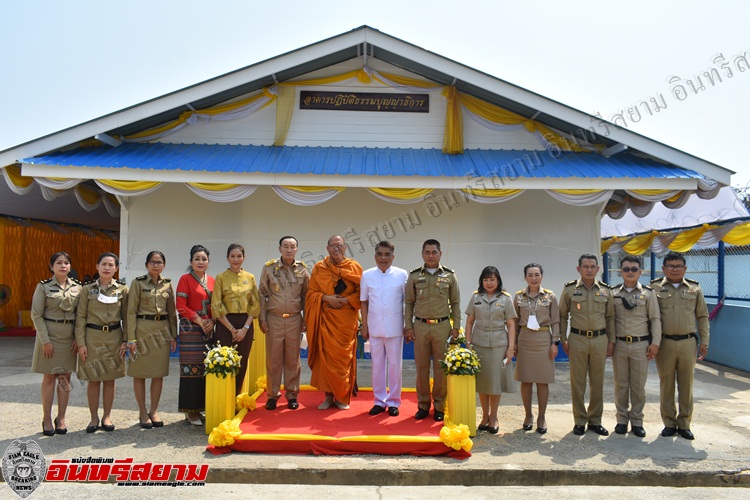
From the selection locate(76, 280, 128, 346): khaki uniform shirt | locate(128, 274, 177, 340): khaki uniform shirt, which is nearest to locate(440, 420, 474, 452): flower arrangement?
locate(128, 274, 177, 340): khaki uniform shirt

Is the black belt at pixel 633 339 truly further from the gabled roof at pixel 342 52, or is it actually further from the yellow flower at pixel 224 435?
the gabled roof at pixel 342 52

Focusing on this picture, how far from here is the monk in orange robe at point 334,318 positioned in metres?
5.71

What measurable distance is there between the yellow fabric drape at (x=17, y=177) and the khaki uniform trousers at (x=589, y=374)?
8385mm

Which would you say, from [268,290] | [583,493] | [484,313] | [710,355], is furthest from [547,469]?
[710,355]

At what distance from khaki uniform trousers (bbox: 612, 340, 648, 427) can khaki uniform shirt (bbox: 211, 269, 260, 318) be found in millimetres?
3795

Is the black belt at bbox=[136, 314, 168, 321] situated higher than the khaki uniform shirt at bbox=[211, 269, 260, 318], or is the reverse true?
the khaki uniform shirt at bbox=[211, 269, 260, 318]

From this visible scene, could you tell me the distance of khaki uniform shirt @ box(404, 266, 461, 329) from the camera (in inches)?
213

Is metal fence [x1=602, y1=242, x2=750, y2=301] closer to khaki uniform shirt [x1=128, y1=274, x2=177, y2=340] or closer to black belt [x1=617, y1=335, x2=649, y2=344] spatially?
black belt [x1=617, y1=335, x2=649, y2=344]

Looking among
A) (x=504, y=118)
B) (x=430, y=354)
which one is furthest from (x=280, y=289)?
(x=504, y=118)

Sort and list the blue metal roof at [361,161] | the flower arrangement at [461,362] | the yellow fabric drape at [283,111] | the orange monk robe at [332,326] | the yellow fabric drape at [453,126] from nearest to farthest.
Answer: the flower arrangement at [461,362] → the orange monk robe at [332,326] → the blue metal roof at [361,161] → the yellow fabric drape at [453,126] → the yellow fabric drape at [283,111]

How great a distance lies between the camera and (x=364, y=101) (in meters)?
9.50

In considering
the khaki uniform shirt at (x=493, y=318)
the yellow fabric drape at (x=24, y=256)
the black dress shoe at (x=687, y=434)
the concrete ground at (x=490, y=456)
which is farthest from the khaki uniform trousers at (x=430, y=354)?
the yellow fabric drape at (x=24, y=256)

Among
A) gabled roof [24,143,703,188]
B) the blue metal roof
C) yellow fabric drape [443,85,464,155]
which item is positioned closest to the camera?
gabled roof [24,143,703,188]

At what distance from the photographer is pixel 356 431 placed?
16.5 ft
